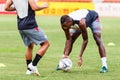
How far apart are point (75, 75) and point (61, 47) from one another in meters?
7.65

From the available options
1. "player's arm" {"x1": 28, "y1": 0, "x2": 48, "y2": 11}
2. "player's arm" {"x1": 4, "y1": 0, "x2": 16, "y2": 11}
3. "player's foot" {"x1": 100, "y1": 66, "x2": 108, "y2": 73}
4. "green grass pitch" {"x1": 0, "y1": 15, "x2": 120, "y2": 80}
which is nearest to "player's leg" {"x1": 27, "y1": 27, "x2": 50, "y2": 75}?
"green grass pitch" {"x1": 0, "y1": 15, "x2": 120, "y2": 80}

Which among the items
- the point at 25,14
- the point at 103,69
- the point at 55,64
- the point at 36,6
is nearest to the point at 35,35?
the point at 25,14

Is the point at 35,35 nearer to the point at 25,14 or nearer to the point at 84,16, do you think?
the point at 25,14

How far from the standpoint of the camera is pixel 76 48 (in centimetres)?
1942

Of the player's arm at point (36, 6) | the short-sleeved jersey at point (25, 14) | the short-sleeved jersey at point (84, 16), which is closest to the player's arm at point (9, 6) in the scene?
the short-sleeved jersey at point (25, 14)

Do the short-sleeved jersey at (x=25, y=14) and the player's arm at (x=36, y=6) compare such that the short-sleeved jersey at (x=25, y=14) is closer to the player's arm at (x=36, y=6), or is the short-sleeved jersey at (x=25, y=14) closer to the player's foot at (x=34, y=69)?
the player's arm at (x=36, y=6)

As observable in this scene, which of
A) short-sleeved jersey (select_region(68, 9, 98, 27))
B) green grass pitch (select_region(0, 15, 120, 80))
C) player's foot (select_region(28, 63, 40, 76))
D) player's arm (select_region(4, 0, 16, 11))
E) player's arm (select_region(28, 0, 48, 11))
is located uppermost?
player's arm (select_region(28, 0, 48, 11))

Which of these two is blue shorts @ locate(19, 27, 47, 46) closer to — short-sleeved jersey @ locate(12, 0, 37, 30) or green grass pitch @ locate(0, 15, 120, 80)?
short-sleeved jersey @ locate(12, 0, 37, 30)

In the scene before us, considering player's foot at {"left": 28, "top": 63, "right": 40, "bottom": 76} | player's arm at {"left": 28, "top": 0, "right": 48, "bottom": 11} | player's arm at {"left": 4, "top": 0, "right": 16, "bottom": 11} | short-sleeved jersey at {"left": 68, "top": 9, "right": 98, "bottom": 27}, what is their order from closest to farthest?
player's arm at {"left": 28, "top": 0, "right": 48, "bottom": 11}
player's foot at {"left": 28, "top": 63, "right": 40, "bottom": 76}
player's arm at {"left": 4, "top": 0, "right": 16, "bottom": 11}
short-sleeved jersey at {"left": 68, "top": 9, "right": 98, "bottom": 27}

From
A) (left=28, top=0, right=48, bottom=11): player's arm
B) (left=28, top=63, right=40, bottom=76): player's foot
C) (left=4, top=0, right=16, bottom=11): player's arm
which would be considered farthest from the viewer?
(left=4, top=0, right=16, bottom=11): player's arm

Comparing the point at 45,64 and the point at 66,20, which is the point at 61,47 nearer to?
the point at 45,64

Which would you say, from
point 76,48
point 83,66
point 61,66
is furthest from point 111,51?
point 61,66

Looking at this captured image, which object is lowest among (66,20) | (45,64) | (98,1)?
(98,1)

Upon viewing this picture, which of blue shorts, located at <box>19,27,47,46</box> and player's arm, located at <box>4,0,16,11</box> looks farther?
player's arm, located at <box>4,0,16,11</box>
